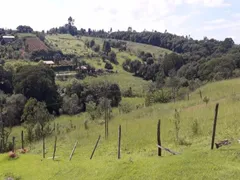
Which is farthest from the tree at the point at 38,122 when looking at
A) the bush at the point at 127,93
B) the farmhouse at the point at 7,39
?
the farmhouse at the point at 7,39

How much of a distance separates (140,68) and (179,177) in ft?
341

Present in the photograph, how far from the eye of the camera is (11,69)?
81312 millimetres

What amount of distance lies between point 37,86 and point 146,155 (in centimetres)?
5294

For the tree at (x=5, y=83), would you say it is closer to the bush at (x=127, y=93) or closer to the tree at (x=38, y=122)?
the bush at (x=127, y=93)

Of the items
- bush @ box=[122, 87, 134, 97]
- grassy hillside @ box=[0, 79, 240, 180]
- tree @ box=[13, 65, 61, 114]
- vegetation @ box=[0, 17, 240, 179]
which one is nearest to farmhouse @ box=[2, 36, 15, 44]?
vegetation @ box=[0, 17, 240, 179]

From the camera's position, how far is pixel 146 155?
19.4 meters

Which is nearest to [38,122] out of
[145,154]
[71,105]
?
[145,154]

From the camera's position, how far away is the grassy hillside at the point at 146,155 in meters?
14.1

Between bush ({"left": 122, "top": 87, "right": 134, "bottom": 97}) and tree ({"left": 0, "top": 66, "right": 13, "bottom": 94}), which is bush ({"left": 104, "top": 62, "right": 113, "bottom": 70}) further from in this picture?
tree ({"left": 0, "top": 66, "right": 13, "bottom": 94})

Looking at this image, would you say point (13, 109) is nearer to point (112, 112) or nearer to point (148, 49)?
point (112, 112)

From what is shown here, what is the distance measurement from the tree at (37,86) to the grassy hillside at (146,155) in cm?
3365

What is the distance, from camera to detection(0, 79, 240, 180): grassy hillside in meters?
14.1

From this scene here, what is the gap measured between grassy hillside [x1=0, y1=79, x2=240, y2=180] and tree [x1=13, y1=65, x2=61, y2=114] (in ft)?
110

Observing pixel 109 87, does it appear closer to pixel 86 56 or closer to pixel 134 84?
pixel 134 84
